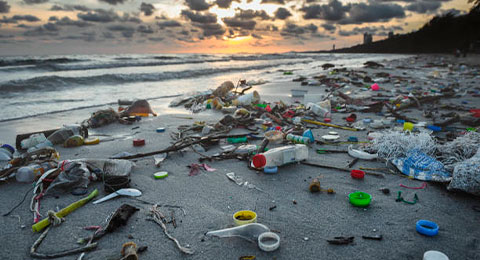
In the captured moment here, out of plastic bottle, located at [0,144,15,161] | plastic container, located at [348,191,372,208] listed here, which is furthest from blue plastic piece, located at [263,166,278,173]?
plastic bottle, located at [0,144,15,161]

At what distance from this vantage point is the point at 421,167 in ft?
11.4

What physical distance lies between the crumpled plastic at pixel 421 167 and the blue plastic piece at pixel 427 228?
1.00 m

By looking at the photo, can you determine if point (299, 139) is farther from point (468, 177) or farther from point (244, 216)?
point (244, 216)

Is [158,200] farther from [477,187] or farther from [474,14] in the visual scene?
[474,14]

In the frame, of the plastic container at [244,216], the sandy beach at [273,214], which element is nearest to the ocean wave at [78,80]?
the sandy beach at [273,214]

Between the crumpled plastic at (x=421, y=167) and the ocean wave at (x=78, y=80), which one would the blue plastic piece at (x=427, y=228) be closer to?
the crumpled plastic at (x=421, y=167)

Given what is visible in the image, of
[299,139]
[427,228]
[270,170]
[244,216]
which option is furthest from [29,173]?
[427,228]

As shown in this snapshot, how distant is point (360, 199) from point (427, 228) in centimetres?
61

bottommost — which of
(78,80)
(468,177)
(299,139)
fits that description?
(299,139)

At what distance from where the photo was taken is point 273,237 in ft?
7.64

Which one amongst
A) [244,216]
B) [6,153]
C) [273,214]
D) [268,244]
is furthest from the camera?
[6,153]

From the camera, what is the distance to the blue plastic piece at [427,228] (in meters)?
2.36

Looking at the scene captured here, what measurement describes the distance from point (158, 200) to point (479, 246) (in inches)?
116

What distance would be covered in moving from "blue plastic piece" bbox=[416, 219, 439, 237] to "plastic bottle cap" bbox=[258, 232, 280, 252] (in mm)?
1228
